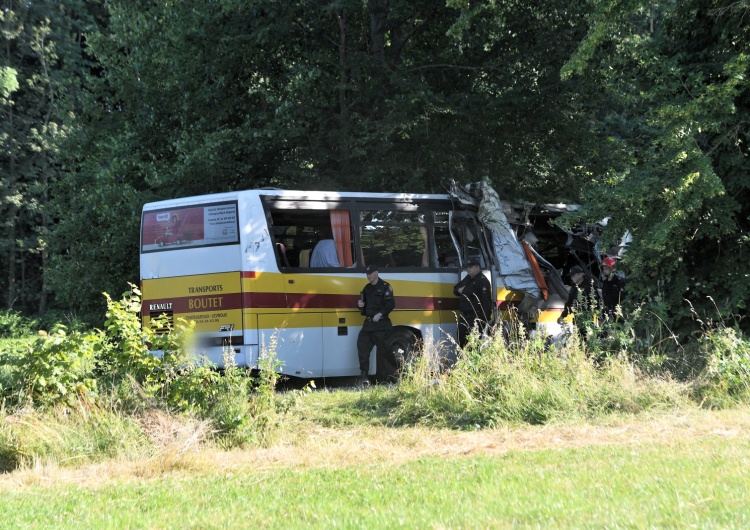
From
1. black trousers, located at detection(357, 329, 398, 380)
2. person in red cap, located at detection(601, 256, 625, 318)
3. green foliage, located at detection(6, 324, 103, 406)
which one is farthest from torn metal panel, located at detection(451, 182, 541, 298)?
green foliage, located at detection(6, 324, 103, 406)

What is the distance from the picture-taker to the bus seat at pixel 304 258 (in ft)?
41.1

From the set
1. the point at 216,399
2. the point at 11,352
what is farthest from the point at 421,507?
the point at 11,352

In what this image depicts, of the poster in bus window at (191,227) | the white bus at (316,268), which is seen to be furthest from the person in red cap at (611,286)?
the poster in bus window at (191,227)

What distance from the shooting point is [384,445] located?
7.88m

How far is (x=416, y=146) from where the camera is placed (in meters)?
18.3

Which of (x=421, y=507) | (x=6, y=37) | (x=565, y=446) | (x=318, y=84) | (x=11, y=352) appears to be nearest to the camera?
(x=421, y=507)

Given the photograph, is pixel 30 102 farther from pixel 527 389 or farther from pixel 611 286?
pixel 527 389

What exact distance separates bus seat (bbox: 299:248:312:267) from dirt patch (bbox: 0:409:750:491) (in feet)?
13.5

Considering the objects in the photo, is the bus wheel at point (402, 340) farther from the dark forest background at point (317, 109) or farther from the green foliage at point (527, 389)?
the dark forest background at point (317, 109)

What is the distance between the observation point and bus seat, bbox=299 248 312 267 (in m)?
12.5

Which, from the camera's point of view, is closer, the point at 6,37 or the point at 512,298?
the point at 512,298

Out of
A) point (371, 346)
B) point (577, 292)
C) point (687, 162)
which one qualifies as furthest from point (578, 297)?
point (371, 346)

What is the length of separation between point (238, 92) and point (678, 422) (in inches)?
509

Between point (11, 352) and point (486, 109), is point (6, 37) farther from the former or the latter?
point (11, 352)
